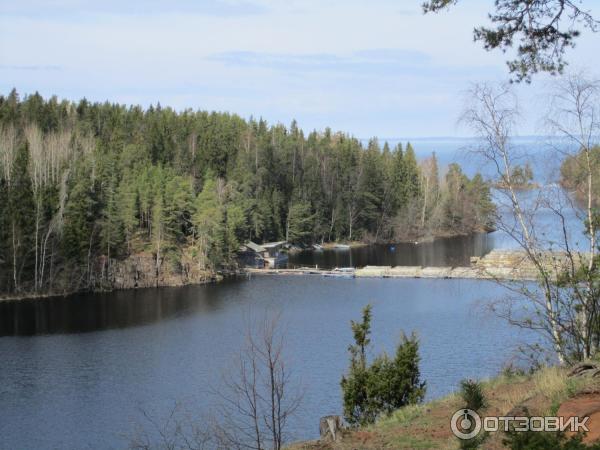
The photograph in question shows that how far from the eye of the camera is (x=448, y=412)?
10102mm

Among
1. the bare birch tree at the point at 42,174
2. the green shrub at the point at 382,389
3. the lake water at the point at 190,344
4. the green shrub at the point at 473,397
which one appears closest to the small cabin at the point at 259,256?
the lake water at the point at 190,344

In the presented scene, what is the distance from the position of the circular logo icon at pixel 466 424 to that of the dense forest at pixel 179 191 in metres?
24.5

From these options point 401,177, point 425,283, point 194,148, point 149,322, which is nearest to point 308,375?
point 149,322

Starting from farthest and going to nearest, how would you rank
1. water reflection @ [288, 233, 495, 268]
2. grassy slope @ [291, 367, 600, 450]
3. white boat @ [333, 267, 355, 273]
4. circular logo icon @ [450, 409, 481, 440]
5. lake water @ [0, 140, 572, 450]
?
water reflection @ [288, 233, 495, 268]
white boat @ [333, 267, 355, 273]
lake water @ [0, 140, 572, 450]
grassy slope @ [291, 367, 600, 450]
circular logo icon @ [450, 409, 481, 440]

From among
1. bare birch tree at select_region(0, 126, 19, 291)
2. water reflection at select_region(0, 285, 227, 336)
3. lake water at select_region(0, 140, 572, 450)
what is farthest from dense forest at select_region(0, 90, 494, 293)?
lake water at select_region(0, 140, 572, 450)

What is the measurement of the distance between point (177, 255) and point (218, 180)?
12.5 meters

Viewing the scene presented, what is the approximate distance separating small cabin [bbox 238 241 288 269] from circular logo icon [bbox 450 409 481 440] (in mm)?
47606

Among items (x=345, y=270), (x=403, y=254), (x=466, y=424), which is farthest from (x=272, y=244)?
(x=466, y=424)

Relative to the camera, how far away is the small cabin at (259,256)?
56969 millimetres

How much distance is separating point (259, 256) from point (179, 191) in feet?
29.3

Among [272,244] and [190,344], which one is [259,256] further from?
[190,344]

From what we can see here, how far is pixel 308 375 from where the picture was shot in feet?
83.8

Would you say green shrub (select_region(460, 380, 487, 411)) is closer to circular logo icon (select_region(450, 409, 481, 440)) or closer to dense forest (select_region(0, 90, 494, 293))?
circular logo icon (select_region(450, 409, 481, 440))

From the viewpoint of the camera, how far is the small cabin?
57.0 meters
